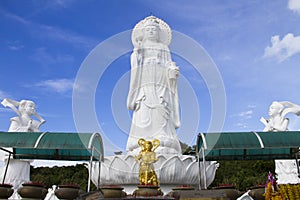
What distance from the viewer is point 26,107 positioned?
13969 mm

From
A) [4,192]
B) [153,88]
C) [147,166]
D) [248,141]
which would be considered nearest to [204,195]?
[147,166]

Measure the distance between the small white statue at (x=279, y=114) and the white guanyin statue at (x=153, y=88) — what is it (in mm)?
4223

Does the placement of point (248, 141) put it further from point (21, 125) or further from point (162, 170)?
point (21, 125)

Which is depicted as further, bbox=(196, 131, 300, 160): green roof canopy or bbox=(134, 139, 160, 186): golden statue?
bbox=(196, 131, 300, 160): green roof canopy

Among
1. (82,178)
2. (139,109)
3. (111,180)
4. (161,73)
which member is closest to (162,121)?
(139,109)

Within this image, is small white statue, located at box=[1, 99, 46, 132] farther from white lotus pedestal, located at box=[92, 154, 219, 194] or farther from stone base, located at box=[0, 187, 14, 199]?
stone base, located at box=[0, 187, 14, 199]

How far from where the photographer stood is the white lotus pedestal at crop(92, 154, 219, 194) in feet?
33.3

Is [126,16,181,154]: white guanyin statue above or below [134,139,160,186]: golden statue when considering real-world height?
above

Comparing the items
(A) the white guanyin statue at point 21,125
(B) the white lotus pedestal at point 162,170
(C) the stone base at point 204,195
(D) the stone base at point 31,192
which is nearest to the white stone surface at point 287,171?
(B) the white lotus pedestal at point 162,170

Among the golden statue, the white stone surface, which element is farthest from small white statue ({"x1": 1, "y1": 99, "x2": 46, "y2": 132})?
the white stone surface

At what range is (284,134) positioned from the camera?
→ 9.41 m

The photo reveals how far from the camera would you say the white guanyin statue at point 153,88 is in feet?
40.0

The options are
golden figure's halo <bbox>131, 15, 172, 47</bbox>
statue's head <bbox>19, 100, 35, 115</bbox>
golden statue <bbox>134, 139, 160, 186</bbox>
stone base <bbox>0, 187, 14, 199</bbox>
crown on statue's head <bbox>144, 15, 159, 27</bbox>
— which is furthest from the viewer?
statue's head <bbox>19, 100, 35, 115</bbox>

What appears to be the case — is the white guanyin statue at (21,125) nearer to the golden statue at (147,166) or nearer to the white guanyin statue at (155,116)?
the white guanyin statue at (155,116)
